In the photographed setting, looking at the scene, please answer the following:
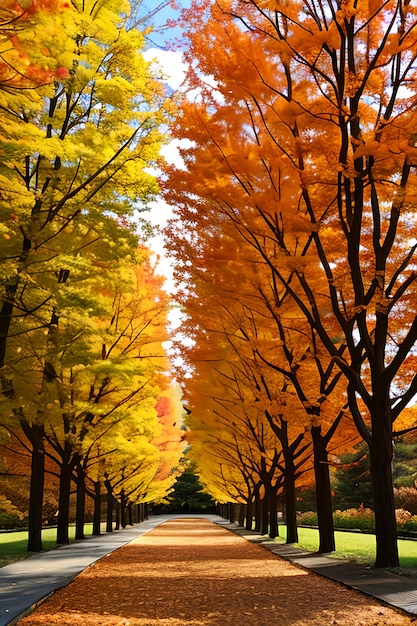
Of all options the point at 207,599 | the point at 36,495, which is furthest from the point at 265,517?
the point at 207,599

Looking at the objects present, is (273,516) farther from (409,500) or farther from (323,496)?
(323,496)

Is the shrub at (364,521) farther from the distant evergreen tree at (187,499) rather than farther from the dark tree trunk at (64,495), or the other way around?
the distant evergreen tree at (187,499)

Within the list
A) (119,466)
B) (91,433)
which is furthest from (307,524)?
(91,433)

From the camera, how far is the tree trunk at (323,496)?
13.7 meters

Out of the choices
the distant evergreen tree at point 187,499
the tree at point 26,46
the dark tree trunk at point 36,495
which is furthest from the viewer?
the distant evergreen tree at point 187,499

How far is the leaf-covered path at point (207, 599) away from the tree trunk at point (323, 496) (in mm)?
2367

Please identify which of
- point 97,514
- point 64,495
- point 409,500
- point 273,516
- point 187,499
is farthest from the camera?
point 187,499

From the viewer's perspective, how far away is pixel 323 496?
1383 cm

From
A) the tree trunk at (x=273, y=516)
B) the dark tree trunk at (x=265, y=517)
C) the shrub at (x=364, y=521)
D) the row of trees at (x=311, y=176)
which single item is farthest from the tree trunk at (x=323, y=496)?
the dark tree trunk at (x=265, y=517)

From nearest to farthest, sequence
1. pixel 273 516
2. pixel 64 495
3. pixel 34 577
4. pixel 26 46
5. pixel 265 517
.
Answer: pixel 26 46 → pixel 34 577 → pixel 64 495 → pixel 273 516 → pixel 265 517

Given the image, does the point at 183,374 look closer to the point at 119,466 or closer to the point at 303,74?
the point at 119,466

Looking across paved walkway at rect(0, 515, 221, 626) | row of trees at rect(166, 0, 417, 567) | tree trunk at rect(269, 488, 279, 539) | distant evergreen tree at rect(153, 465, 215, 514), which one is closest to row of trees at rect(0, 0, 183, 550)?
row of trees at rect(166, 0, 417, 567)

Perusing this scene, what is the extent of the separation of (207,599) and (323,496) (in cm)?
690

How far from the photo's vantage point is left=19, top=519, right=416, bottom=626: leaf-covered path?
19.7 ft
